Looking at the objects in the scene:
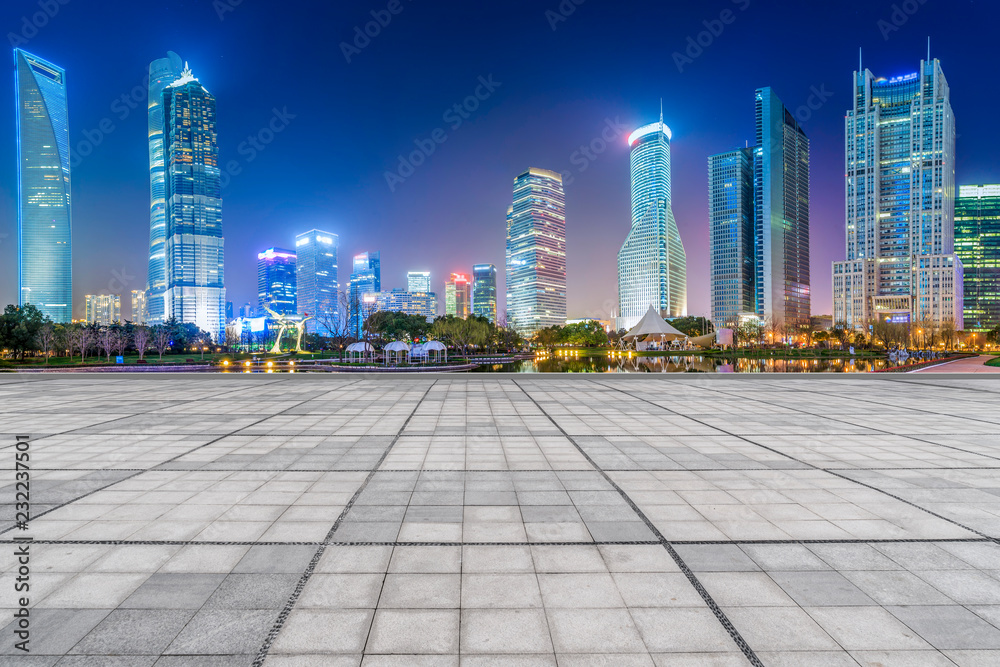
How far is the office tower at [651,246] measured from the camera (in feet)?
→ 568

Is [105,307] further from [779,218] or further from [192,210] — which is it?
[779,218]

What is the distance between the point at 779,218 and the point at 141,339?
182m

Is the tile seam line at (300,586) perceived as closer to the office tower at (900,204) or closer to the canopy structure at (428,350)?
the canopy structure at (428,350)

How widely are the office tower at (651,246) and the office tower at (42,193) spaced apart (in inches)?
7066

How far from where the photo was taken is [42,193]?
418ft

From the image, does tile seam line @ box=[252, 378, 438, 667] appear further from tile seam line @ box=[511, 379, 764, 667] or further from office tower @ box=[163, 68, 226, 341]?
office tower @ box=[163, 68, 226, 341]

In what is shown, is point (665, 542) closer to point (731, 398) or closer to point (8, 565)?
point (8, 565)

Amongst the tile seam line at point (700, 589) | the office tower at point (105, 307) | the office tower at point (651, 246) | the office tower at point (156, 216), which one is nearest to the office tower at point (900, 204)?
the office tower at point (651, 246)

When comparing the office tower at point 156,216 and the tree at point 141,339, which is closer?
the tree at point 141,339

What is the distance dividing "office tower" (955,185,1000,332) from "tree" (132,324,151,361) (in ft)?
627

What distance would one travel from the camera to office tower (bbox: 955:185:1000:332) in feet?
440

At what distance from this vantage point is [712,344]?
102 meters

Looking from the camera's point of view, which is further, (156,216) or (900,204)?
(156,216)

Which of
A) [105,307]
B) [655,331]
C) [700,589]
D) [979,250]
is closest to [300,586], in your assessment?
[700,589]
